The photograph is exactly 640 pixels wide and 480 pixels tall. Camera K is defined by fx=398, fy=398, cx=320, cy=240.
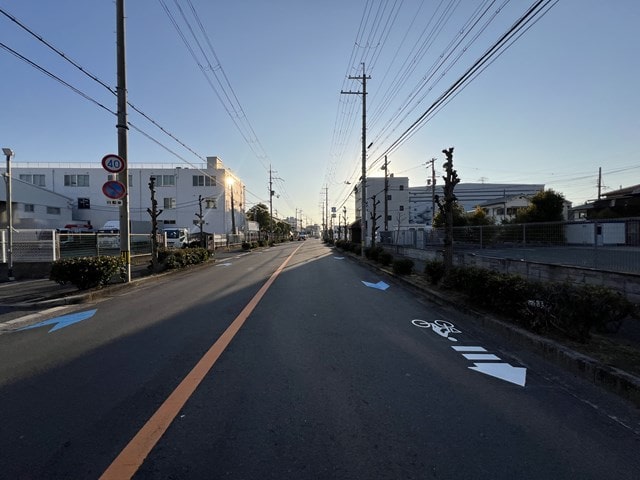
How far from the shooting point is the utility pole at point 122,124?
45.3 feet

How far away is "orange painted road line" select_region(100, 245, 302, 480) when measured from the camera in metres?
2.89

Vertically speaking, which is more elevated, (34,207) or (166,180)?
(166,180)

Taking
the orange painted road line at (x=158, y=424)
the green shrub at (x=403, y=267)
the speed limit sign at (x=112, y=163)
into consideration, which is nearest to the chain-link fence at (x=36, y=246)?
the speed limit sign at (x=112, y=163)

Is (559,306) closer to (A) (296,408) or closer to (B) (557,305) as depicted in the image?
(B) (557,305)

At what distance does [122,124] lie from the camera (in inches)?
545

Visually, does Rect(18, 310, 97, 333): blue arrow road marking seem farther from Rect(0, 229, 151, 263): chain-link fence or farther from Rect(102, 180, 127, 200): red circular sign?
Rect(0, 229, 151, 263): chain-link fence

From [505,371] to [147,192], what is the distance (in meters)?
71.2

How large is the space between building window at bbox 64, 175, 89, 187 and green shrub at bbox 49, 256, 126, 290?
64.6m

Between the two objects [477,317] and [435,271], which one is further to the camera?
[435,271]

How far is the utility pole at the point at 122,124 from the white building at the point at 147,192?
52036 millimetres

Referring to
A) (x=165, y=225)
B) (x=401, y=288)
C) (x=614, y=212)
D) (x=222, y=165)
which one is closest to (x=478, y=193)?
(x=222, y=165)

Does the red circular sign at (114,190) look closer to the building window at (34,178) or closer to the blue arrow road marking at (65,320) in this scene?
the blue arrow road marking at (65,320)

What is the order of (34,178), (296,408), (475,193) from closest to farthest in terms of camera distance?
(296,408) → (34,178) → (475,193)

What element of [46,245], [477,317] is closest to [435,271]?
[477,317]
